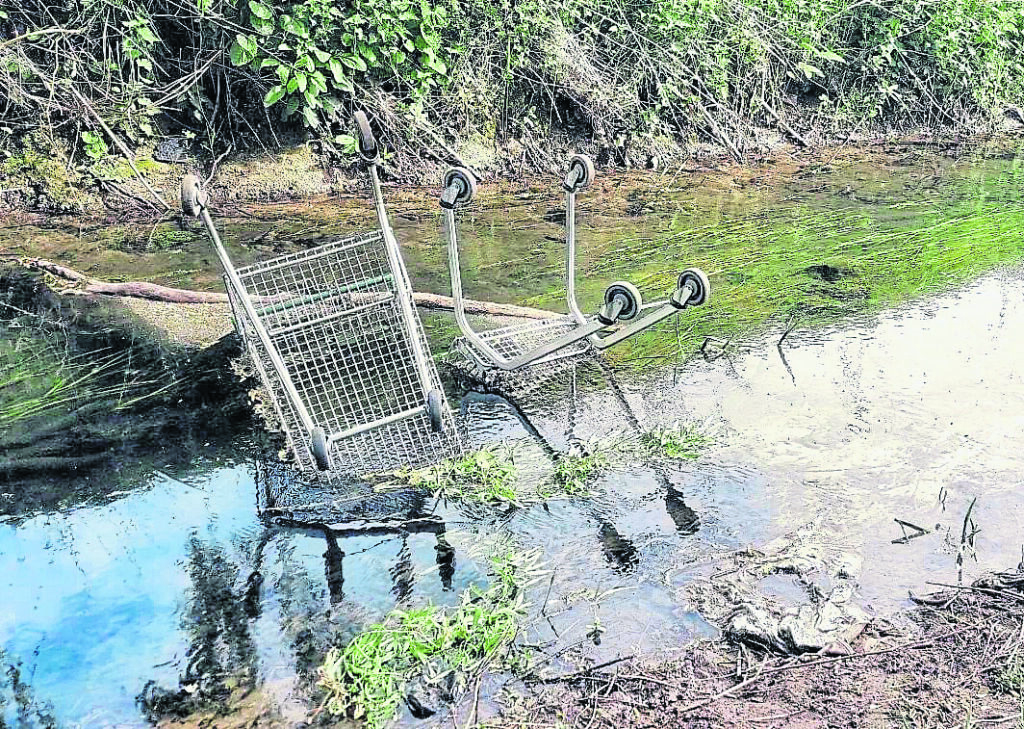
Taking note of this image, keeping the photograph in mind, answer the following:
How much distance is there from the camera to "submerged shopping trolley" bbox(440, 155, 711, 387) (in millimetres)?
3893

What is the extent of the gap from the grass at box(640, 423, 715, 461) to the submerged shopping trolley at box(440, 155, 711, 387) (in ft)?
1.78

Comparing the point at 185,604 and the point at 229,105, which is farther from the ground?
the point at 229,105

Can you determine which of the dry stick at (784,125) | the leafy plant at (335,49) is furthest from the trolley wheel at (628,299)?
the dry stick at (784,125)

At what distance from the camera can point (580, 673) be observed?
3.23 metres

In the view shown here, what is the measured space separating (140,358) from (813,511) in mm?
3878

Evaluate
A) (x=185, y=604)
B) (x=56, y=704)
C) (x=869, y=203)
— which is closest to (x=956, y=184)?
(x=869, y=203)

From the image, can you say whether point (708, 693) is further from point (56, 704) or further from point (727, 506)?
point (56, 704)

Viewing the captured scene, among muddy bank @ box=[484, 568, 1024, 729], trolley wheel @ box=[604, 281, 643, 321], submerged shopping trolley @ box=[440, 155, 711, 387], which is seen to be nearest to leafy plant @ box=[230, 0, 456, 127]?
submerged shopping trolley @ box=[440, 155, 711, 387]

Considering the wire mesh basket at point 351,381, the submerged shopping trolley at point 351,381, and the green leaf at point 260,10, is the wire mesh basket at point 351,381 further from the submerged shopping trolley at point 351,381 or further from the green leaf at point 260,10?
the green leaf at point 260,10

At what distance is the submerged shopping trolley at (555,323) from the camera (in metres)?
3.89

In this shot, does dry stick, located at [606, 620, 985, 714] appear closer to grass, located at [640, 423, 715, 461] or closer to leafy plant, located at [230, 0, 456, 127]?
grass, located at [640, 423, 715, 461]

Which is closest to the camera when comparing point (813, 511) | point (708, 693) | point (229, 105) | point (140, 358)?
point (708, 693)

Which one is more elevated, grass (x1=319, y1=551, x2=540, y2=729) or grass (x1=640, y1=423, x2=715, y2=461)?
grass (x1=640, y1=423, x2=715, y2=461)

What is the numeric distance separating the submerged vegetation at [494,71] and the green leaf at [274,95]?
40 mm
